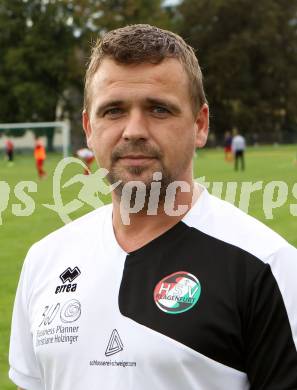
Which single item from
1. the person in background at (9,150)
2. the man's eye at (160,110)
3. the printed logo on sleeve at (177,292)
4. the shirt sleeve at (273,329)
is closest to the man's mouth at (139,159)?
the man's eye at (160,110)

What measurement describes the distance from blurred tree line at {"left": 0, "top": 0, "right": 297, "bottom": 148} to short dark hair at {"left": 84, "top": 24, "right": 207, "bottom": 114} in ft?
202

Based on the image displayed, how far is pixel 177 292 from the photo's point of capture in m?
2.22

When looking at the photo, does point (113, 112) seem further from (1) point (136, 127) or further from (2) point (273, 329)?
(2) point (273, 329)

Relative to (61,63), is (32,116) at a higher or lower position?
lower

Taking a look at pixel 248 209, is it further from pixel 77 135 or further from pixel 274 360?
pixel 77 135

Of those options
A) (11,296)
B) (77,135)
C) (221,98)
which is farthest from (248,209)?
(221,98)

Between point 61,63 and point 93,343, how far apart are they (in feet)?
215

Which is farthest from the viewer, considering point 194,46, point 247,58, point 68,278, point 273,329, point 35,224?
point 247,58

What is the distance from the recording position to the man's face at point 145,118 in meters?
2.34

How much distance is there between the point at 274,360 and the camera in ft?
6.86

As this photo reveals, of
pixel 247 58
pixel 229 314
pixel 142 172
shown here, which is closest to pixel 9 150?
pixel 247 58

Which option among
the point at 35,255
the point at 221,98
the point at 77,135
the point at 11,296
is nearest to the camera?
the point at 35,255

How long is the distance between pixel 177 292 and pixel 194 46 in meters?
62.7

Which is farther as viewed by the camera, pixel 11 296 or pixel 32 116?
pixel 32 116
